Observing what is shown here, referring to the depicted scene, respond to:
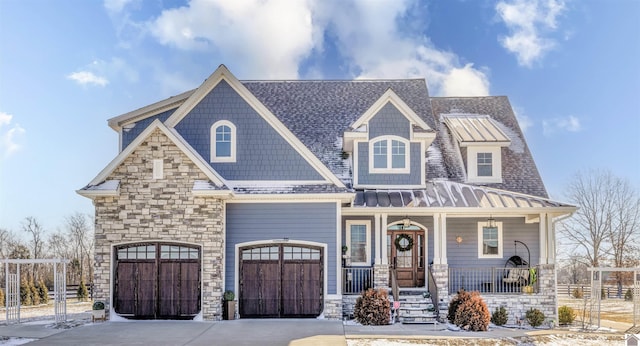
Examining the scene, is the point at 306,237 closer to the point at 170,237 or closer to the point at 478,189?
the point at 170,237

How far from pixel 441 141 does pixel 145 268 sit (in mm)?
11912

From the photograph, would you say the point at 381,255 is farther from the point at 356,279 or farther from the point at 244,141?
the point at 244,141

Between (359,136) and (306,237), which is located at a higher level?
(359,136)

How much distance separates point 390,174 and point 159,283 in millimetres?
8131

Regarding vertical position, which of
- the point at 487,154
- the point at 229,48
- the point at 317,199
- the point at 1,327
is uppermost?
the point at 229,48

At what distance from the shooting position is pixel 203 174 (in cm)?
1697

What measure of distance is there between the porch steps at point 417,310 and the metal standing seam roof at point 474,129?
6208mm

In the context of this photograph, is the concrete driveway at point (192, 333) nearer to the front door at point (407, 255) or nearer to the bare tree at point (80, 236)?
the front door at point (407, 255)

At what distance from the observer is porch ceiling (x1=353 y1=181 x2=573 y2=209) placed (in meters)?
18.9

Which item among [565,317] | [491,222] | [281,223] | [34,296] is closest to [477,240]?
[491,222]

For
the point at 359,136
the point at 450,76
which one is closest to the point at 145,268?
the point at 359,136

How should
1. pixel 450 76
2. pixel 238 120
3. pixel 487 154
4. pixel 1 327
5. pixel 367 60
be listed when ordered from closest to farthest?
pixel 1 327
pixel 238 120
pixel 487 154
pixel 367 60
pixel 450 76

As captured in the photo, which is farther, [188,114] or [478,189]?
[478,189]

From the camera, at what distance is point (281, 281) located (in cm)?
1770
